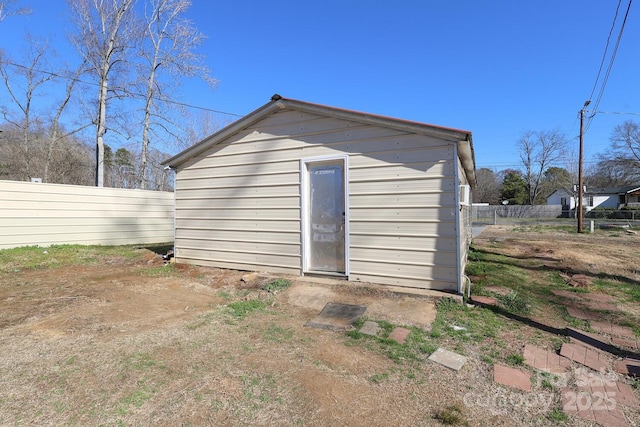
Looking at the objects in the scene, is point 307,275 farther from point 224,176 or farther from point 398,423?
point 398,423

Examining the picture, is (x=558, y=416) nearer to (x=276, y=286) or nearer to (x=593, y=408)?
(x=593, y=408)

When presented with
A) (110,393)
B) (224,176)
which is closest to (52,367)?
(110,393)

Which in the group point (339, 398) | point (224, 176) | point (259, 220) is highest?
point (224, 176)

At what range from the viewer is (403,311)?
148 inches

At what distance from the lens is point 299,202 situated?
5.28m

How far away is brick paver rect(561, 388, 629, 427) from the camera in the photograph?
6.23 feet

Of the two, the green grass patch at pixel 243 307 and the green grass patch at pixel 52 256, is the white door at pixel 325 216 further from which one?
the green grass patch at pixel 52 256

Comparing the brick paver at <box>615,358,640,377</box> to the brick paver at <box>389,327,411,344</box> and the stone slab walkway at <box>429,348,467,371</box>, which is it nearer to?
the stone slab walkway at <box>429,348,467,371</box>

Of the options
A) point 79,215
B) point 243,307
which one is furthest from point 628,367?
point 79,215

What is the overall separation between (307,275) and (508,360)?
3232 millimetres

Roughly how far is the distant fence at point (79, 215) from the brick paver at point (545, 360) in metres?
10.8

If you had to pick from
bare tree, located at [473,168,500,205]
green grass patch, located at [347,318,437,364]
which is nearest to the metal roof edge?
green grass patch, located at [347,318,437,364]

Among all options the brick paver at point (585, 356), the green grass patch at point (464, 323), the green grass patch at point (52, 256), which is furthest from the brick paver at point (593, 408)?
the green grass patch at point (52, 256)

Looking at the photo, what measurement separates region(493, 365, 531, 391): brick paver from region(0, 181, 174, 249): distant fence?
10.6 m
